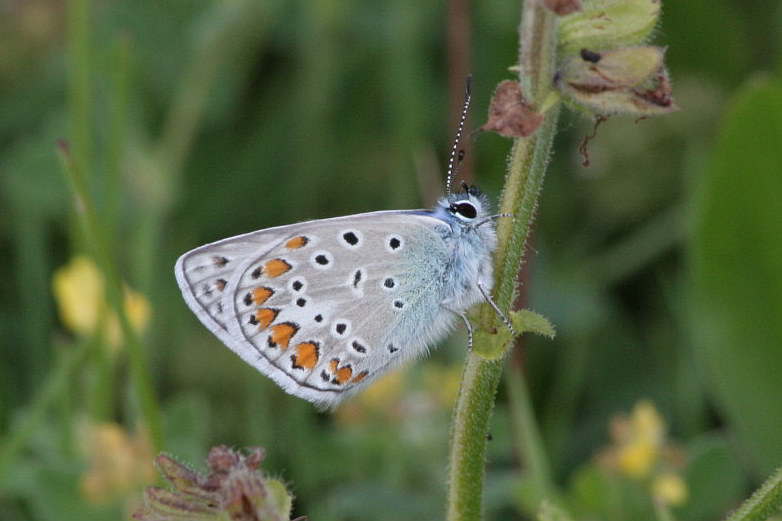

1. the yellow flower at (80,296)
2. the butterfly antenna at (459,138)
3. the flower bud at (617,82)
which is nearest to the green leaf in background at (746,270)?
the butterfly antenna at (459,138)

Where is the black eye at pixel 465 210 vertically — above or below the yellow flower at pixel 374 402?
above

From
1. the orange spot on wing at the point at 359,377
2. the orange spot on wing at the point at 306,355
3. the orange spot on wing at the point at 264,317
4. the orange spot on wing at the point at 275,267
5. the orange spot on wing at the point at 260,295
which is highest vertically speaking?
the orange spot on wing at the point at 275,267

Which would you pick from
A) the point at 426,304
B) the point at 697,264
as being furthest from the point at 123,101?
the point at 697,264

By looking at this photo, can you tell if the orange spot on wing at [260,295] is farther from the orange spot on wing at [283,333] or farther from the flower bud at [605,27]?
the flower bud at [605,27]

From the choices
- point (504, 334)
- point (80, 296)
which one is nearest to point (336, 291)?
point (504, 334)

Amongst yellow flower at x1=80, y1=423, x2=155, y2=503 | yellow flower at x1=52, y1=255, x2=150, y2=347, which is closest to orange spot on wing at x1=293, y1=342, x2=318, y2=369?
yellow flower at x1=80, y1=423, x2=155, y2=503

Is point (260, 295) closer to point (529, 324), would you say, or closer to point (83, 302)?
point (529, 324)

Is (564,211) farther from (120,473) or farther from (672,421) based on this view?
(120,473)

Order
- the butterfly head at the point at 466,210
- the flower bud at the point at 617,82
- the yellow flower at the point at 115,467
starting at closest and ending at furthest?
the flower bud at the point at 617,82 < the butterfly head at the point at 466,210 < the yellow flower at the point at 115,467
